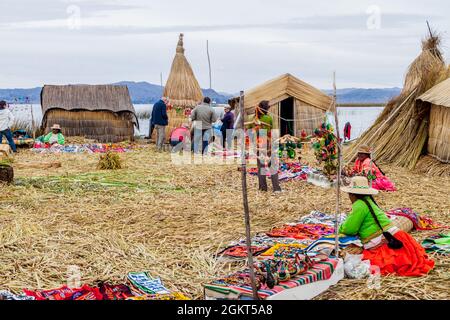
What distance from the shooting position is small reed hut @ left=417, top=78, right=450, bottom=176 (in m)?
10.1

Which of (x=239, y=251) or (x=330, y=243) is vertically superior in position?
(x=330, y=243)

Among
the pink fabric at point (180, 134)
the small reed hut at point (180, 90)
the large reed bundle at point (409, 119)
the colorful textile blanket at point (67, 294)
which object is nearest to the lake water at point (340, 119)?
the large reed bundle at point (409, 119)

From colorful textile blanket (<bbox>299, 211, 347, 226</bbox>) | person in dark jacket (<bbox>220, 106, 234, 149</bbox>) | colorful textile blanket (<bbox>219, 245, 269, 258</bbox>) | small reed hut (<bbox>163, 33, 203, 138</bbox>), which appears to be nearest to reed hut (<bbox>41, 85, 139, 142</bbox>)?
small reed hut (<bbox>163, 33, 203, 138</bbox>)

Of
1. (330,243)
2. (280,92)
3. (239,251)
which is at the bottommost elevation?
(239,251)

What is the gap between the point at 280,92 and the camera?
53.2 feet

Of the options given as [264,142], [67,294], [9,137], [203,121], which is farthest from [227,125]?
[67,294]

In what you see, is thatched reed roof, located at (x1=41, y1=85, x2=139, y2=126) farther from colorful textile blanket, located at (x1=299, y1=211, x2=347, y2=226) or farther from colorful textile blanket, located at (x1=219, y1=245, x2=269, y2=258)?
colorful textile blanket, located at (x1=219, y1=245, x2=269, y2=258)

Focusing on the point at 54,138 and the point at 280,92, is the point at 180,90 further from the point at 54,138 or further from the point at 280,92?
the point at 54,138

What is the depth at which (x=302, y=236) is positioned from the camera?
18.5ft

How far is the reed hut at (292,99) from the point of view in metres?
16.2

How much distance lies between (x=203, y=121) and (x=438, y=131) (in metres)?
4.98

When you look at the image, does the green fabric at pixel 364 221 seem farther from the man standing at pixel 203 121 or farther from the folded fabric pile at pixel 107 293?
the man standing at pixel 203 121

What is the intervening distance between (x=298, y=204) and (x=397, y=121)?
4.76 meters

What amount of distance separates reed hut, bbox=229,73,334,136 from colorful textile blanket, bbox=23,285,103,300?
11968mm
